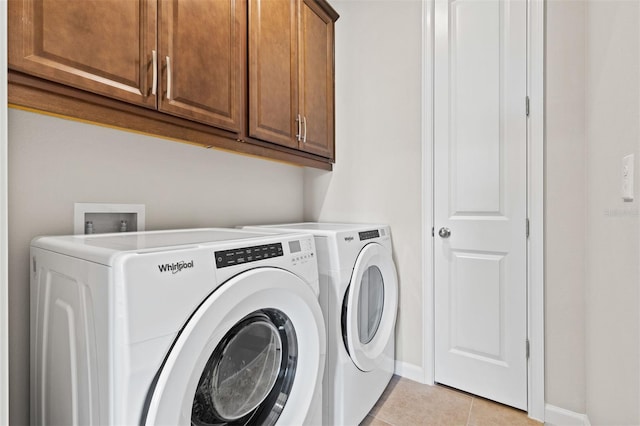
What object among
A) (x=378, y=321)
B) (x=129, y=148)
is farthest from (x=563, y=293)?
(x=129, y=148)

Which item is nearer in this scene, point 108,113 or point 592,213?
point 108,113

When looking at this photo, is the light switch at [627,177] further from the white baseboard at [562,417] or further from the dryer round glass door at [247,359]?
the white baseboard at [562,417]

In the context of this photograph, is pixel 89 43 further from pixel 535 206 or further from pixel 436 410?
pixel 436 410

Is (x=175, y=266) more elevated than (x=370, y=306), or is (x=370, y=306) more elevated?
(x=175, y=266)

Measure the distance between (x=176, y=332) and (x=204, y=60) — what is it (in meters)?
1.03

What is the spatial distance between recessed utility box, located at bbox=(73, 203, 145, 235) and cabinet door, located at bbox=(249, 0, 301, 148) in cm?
62

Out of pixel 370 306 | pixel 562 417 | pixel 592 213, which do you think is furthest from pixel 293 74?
pixel 562 417

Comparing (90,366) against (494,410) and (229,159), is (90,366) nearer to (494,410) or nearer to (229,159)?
(229,159)

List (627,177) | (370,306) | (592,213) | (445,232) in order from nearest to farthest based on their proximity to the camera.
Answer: (627,177), (592,213), (370,306), (445,232)

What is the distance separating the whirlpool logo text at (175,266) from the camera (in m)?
0.72

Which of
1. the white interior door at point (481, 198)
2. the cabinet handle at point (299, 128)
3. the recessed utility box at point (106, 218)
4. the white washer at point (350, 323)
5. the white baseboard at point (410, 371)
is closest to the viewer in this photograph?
the recessed utility box at point (106, 218)

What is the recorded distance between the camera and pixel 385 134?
2.04m

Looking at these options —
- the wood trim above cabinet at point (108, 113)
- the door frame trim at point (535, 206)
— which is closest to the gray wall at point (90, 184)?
the wood trim above cabinet at point (108, 113)

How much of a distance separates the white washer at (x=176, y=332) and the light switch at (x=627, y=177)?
95 centimetres
